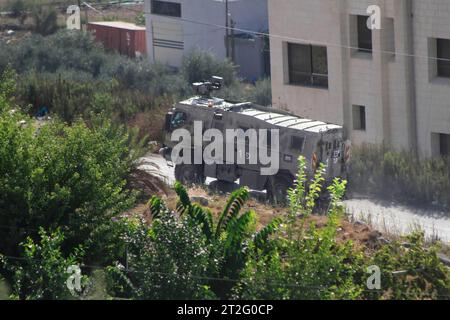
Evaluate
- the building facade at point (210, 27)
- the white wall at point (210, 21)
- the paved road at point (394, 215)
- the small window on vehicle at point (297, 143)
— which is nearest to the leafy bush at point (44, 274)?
the paved road at point (394, 215)

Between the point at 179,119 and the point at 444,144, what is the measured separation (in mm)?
8617

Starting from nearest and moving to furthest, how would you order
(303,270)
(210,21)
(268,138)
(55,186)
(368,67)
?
(303,270) < (55,186) < (268,138) < (368,67) < (210,21)

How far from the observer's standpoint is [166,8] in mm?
49469

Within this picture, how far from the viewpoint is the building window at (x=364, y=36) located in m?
30.4

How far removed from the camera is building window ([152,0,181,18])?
48906 millimetres

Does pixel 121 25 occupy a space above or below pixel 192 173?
above

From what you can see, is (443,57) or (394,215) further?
(443,57)

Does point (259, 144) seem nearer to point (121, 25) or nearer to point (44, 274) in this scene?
point (44, 274)

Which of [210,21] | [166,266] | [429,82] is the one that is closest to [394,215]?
[429,82]

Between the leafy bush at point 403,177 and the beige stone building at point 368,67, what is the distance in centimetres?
276

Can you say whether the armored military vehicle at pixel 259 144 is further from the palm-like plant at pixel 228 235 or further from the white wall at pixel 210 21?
the white wall at pixel 210 21

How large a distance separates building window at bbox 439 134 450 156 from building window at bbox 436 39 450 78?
64.5 inches

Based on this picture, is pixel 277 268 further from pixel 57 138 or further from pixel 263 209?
pixel 263 209

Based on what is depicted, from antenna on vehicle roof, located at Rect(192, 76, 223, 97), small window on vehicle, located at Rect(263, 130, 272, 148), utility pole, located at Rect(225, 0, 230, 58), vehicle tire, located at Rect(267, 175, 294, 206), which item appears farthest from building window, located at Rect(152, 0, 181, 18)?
vehicle tire, located at Rect(267, 175, 294, 206)
